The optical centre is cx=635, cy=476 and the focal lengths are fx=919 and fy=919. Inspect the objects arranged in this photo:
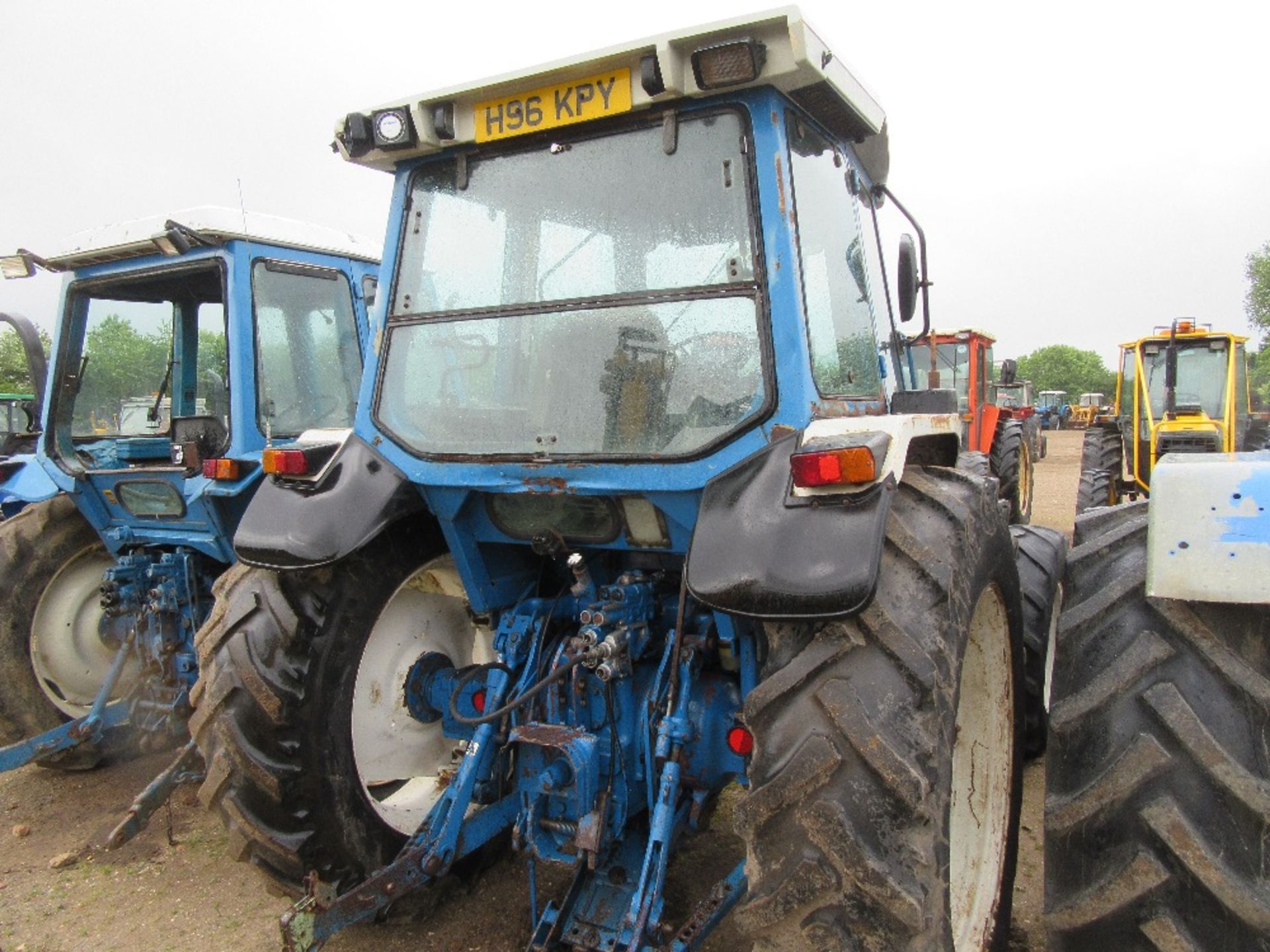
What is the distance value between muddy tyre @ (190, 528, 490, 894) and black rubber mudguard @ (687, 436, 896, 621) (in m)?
1.28

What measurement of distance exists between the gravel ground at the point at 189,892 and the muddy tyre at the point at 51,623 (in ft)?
1.51

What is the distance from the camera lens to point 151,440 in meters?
4.76

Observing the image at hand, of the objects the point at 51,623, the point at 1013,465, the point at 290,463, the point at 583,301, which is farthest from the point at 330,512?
the point at 1013,465

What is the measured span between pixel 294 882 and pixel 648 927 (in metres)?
1.07

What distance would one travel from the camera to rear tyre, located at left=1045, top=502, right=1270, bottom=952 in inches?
67.5

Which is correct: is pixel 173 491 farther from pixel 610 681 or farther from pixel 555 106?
pixel 555 106

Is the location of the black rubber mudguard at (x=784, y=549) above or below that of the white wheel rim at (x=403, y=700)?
above

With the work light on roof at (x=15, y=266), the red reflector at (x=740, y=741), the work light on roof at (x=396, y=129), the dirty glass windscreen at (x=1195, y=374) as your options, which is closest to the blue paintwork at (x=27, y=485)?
the work light on roof at (x=15, y=266)

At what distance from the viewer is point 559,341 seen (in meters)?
2.53

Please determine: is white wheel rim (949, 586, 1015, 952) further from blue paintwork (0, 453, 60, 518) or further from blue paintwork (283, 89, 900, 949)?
blue paintwork (0, 453, 60, 518)

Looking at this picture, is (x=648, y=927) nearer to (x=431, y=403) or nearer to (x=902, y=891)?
(x=902, y=891)

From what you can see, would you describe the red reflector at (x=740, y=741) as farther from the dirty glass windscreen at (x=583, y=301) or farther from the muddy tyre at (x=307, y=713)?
the muddy tyre at (x=307, y=713)

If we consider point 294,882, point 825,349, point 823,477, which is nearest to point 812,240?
point 825,349

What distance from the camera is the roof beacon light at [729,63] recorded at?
214cm
